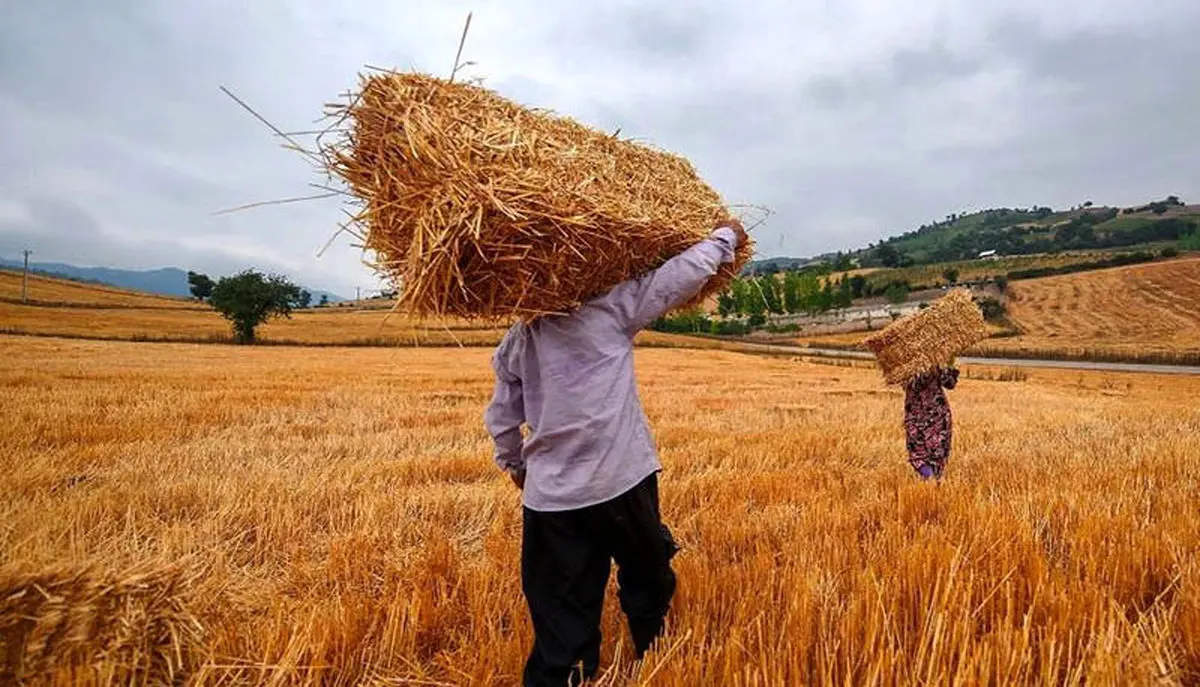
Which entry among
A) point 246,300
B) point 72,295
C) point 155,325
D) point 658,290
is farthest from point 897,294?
point 72,295

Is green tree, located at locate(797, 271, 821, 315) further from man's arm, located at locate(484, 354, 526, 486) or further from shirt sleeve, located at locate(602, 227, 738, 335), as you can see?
man's arm, located at locate(484, 354, 526, 486)

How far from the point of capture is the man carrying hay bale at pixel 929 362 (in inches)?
254

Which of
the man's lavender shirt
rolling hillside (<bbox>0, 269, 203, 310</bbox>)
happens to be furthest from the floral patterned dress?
rolling hillside (<bbox>0, 269, 203, 310</bbox>)

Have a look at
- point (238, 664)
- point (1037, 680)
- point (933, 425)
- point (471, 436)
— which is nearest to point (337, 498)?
point (238, 664)

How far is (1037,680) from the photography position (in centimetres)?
201

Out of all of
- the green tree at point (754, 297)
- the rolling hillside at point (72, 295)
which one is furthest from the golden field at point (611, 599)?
the rolling hillside at point (72, 295)

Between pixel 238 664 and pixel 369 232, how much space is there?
1.71m

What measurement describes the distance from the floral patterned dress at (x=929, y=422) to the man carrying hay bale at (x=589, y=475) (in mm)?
4568

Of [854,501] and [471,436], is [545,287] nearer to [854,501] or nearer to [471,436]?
[854,501]

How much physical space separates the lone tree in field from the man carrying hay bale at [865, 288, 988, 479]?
53.0 m

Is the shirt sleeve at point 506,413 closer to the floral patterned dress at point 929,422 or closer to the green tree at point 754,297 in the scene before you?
the green tree at point 754,297

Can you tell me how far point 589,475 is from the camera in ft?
8.55

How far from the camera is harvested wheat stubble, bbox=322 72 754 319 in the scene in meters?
2.45

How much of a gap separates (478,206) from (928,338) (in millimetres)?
6110
